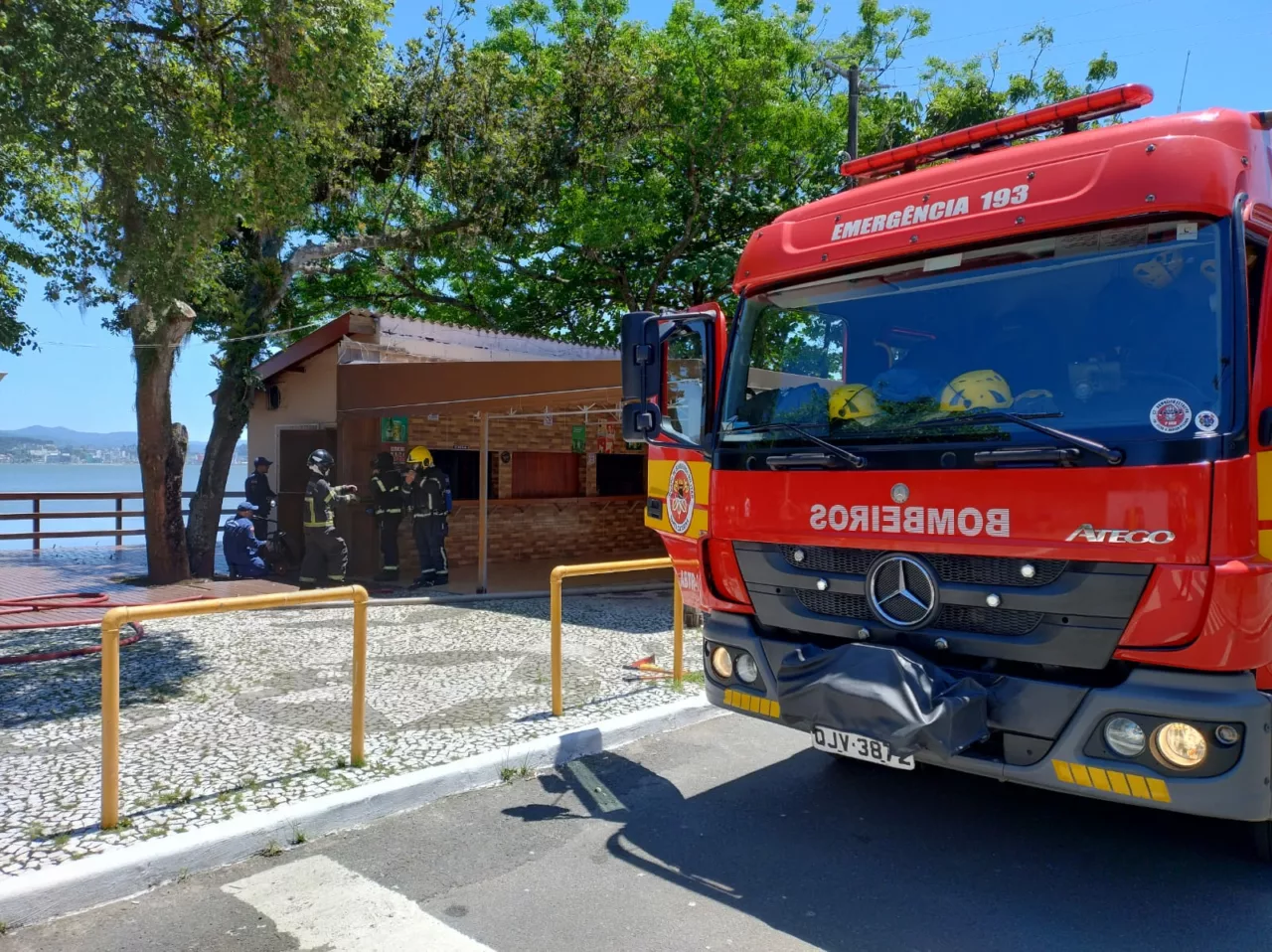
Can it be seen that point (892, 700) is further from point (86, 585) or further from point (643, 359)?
point (86, 585)

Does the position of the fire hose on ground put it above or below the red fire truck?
below

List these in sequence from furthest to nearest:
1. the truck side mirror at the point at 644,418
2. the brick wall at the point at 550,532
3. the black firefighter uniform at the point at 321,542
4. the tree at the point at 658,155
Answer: the tree at the point at 658,155 < the brick wall at the point at 550,532 < the black firefighter uniform at the point at 321,542 < the truck side mirror at the point at 644,418

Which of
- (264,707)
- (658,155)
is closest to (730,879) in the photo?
(264,707)

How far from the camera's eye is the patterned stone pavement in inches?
179

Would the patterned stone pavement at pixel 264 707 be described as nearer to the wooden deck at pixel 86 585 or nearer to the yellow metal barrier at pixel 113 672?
the yellow metal barrier at pixel 113 672

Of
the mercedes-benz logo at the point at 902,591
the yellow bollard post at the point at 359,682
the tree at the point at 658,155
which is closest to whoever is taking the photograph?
the mercedes-benz logo at the point at 902,591

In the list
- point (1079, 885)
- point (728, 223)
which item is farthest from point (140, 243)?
point (728, 223)

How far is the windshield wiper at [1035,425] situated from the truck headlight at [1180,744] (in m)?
0.93

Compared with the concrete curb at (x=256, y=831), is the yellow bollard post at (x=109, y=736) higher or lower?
higher

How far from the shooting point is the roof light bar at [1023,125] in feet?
15.0

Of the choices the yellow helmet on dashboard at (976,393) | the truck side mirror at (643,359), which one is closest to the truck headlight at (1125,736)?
the yellow helmet on dashboard at (976,393)

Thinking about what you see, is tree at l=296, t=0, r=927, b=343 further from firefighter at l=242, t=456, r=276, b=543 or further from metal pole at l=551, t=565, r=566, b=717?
metal pole at l=551, t=565, r=566, b=717

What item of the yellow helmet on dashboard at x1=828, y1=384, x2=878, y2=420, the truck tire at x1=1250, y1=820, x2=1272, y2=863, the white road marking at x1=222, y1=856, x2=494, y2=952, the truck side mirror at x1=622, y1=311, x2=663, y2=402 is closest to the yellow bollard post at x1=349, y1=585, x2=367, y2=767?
the white road marking at x1=222, y1=856, x2=494, y2=952

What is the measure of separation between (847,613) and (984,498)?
82cm
